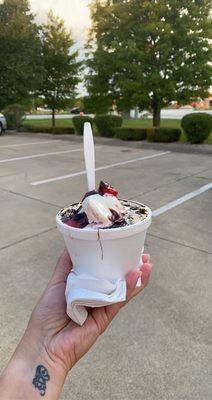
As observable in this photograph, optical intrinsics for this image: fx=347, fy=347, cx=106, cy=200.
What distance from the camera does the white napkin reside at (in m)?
1.14

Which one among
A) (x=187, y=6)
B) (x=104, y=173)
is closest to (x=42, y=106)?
(x=187, y=6)

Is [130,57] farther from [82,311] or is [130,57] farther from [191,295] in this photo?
[82,311]

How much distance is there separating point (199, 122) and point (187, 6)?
4662mm

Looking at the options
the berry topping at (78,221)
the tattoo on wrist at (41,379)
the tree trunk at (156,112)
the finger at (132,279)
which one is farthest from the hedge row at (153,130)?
the tattoo on wrist at (41,379)

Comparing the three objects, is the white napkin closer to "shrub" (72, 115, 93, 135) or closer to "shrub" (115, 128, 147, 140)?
"shrub" (115, 128, 147, 140)

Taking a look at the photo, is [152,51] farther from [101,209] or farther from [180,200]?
[101,209]

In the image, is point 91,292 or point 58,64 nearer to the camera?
point 91,292

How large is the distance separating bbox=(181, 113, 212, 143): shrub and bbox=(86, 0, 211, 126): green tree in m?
2.17

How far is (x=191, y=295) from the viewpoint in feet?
9.05

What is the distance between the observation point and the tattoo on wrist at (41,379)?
1.16 metres

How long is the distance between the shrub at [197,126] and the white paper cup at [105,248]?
982 cm

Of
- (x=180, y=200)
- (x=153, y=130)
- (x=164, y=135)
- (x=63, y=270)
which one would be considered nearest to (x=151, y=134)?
(x=153, y=130)

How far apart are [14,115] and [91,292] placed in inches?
676

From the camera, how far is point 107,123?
1327cm
